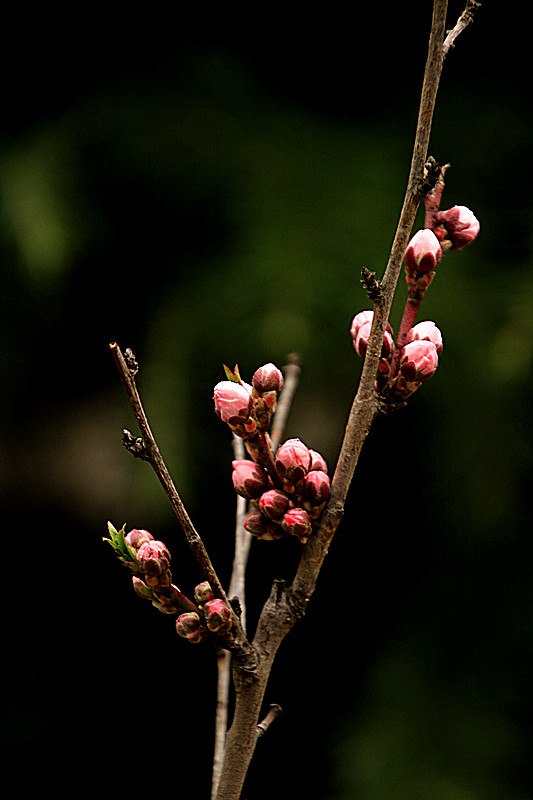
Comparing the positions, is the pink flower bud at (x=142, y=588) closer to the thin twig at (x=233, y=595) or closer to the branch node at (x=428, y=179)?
the thin twig at (x=233, y=595)

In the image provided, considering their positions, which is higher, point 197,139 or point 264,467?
point 197,139

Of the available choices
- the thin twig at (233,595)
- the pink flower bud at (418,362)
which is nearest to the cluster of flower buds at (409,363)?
the pink flower bud at (418,362)

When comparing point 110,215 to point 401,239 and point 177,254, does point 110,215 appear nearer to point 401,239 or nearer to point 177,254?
point 177,254

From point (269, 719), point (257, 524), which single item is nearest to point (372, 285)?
point (257, 524)

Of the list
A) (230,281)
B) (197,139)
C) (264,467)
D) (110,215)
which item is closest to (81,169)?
(110,215)

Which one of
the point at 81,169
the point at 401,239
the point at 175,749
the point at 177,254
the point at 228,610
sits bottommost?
the point at 175,749

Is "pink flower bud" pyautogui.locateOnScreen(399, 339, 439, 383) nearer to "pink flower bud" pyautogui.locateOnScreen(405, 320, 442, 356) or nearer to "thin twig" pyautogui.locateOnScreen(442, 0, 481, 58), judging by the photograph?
"pink flower bud" pyautogui.locateOnScreen(405, 320, 442, 356)
